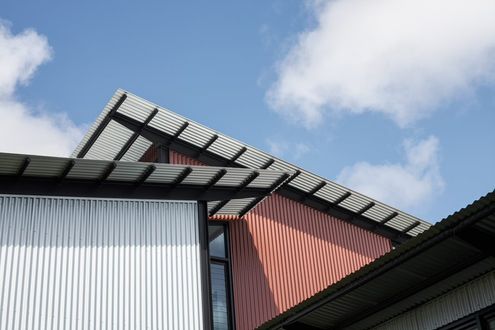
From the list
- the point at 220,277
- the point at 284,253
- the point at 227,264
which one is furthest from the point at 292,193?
the point at 220,277

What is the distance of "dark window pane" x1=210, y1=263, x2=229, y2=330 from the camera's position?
19.5 metres

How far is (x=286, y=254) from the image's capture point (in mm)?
22719

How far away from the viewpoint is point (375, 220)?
83.4 feet

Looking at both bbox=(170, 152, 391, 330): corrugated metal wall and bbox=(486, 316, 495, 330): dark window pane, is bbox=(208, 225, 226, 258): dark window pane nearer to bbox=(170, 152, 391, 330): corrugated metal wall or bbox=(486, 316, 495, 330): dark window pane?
bbox=(170, 152, 391, 330): corrugated metal wall

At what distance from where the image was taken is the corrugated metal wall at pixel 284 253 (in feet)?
69.5

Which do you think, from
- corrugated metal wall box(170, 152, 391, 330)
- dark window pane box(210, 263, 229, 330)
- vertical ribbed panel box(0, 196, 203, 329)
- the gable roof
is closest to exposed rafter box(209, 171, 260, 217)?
the gable roof

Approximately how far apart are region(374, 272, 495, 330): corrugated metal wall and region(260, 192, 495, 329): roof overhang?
103mm

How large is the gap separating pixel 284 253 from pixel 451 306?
11.0 m

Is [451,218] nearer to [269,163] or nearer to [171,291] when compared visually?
[171,291]

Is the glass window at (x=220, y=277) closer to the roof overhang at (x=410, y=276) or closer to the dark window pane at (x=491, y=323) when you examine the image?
the roof overhang at (x=410, y=276)

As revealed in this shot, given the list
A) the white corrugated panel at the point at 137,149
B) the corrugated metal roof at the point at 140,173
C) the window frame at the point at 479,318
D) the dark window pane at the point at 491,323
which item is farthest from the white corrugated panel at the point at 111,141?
the dark window pane at the point at 491,323

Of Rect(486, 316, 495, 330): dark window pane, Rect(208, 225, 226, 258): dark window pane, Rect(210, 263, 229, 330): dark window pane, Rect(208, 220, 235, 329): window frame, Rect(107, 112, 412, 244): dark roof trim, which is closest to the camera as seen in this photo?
Rect(486, 316, 495, 330): dark window pane

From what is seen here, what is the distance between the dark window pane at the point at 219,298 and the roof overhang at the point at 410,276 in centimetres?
608

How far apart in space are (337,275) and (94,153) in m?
9.02
